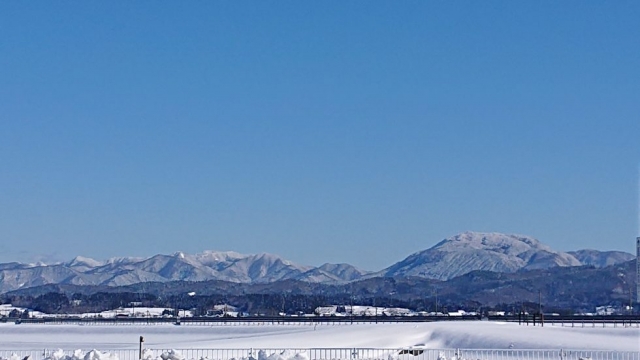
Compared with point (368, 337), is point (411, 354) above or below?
below

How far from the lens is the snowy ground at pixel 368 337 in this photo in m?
68.4

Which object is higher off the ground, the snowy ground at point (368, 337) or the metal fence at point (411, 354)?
the snowy ground at point (368, 337)

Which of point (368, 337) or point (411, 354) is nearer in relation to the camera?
point (411, 354)

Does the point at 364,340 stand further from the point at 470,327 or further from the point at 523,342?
the point at 523,342

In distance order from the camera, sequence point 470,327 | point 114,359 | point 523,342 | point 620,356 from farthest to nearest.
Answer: point 470,327, point 523,342, point 620,356, point 114,359

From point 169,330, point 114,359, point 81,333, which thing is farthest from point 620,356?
point 81,333

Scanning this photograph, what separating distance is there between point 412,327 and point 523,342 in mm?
21472

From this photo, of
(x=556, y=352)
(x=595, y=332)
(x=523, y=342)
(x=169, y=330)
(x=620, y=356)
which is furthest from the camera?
(x=169, y=330)

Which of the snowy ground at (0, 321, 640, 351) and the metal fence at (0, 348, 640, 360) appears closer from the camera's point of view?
the metal fence at (0, 348, 640, 360)

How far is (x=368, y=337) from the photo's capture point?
269 feet

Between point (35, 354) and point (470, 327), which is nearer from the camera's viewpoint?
point (35, 354)

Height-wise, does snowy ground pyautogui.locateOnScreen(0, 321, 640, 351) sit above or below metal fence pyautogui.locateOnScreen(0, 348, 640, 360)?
above

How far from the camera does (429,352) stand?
181 ft

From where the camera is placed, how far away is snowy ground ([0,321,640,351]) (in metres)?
68.4
